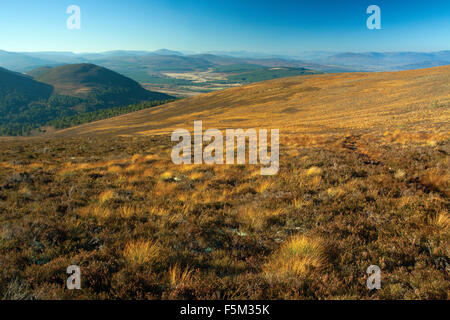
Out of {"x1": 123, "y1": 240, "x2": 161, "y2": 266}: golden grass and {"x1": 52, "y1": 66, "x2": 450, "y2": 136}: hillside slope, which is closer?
{"x1": 123, "y1": 240, "x2": 161, "y2": 266}: golden grass

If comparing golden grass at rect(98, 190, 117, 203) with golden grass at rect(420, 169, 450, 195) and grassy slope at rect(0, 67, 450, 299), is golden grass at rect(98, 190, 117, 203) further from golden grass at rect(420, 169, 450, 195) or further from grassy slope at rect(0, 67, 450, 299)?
golden grass at rect(420, 169, 450, 195)

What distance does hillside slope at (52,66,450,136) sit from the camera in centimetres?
3649

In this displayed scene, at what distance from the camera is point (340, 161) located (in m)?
10.5

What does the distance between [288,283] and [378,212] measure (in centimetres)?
371

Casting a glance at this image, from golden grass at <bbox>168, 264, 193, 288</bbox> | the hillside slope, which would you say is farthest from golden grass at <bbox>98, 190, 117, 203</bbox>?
the hillside slope

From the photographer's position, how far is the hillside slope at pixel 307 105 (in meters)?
36.5

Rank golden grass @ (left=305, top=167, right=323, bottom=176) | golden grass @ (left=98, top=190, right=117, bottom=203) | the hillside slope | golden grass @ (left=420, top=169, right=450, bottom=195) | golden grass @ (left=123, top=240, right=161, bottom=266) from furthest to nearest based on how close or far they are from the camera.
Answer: the hillside slope, golden grass @ (left=305, top=167, right=323, bottom=176), golden grass @ (left=420, top=169, right=450, bottom=195), golden grass @ (left=98, top=190, right=117, bottom=203), golden grass @ (left=123, top=240, right=161, bottom=266)

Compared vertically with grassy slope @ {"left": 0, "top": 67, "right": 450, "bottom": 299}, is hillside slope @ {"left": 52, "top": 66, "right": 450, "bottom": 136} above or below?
above

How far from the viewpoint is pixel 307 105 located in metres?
58.9

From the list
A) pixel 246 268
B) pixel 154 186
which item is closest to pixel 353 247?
pixel 246 268

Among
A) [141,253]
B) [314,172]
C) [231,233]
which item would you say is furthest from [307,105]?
[141,253]
